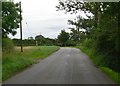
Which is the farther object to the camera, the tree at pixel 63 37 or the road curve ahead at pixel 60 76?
the tree at pixel 63 37

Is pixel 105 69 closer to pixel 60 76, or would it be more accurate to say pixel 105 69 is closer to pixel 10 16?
pixel 60 76

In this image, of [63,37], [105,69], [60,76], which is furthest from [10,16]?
[63,37]

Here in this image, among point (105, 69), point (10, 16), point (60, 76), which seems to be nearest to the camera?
point (60, 76)

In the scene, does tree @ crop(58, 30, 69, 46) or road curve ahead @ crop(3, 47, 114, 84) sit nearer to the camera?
road curve ahead @ crop(3, 47, 114, 84)

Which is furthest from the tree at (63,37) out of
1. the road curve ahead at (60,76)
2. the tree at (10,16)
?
the road curve ahead at (60,76)

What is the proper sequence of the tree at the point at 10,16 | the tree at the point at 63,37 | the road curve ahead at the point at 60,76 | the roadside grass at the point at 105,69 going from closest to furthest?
1. the road curve ahead at the point at 60,76
2. the roadside grass at the point at 105,69
3. the tree at the point at 10,16
4. the tree at the point at 63,37

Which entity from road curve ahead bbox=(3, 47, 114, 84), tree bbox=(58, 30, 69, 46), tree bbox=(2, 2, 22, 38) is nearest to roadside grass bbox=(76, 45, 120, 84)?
road curve ahead bbox=(3, 47, 114, 84)

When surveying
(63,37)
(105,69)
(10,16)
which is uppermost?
(10,16)

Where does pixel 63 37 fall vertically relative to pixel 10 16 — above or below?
below

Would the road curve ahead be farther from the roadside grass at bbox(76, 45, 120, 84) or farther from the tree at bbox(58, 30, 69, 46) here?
the tree at bbox(58, 30, 69, 46)

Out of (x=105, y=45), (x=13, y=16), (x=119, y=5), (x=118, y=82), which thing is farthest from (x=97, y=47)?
(x=13, y=16)

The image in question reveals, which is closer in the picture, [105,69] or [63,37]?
[105,69]

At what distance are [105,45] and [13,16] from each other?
4347 centimetres

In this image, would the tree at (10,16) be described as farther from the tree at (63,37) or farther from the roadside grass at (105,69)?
the tree at (63,37)
